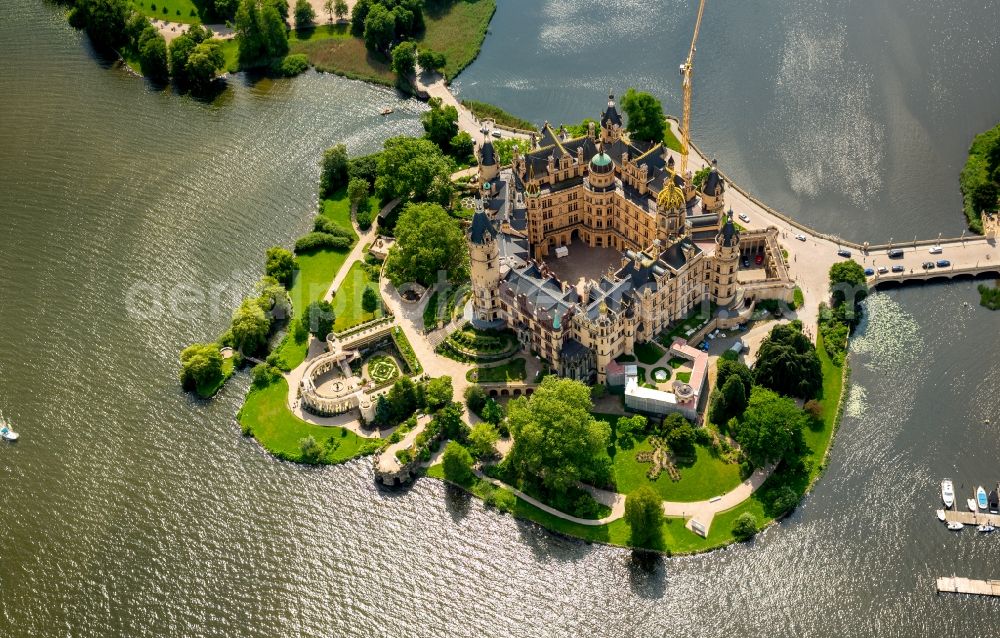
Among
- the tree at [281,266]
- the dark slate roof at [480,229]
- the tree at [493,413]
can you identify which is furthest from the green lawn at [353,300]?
the tree at [493,413]

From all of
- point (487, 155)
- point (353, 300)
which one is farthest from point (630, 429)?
point (487, 155)

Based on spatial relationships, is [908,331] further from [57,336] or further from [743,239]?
[57,336]

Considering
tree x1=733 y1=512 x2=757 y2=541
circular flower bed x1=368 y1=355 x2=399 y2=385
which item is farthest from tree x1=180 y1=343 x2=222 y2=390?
tree x1=733 y1=512 x2=757 y2=541

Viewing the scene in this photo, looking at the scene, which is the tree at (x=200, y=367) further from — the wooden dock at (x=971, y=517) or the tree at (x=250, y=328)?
the wooden dock at (x=971, y=517)

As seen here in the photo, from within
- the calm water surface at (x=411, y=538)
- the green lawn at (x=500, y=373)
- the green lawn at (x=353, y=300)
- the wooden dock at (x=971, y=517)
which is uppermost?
the green lawn at (x=353, y=300)

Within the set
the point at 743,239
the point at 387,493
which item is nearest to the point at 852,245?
the point at 743,239
